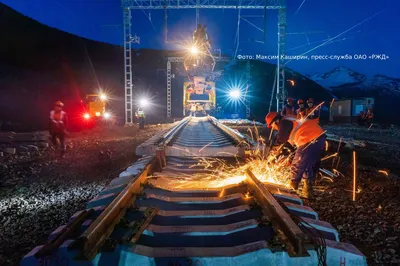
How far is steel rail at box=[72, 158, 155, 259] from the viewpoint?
2.66 metres

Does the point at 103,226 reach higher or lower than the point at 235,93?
lower

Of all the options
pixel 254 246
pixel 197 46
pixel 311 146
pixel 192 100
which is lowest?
pixel 254 246

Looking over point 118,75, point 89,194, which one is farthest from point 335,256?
point 118,75

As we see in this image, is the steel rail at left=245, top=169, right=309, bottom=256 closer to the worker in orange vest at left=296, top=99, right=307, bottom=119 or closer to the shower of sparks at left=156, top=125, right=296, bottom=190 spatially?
the shower of sparks at left=156, top=125, right=296, bottom=190

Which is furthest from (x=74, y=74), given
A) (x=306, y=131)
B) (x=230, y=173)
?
(x=306, y=131)

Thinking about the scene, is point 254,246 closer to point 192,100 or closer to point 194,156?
point 194,156

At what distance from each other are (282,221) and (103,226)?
5.52ft

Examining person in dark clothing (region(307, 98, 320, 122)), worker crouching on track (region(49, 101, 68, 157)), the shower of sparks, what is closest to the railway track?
the shower of sparks

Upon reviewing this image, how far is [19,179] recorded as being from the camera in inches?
285

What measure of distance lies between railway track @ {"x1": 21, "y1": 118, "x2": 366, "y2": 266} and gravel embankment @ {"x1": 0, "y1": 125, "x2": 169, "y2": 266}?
81cm

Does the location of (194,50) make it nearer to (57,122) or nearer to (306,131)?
(57,122)

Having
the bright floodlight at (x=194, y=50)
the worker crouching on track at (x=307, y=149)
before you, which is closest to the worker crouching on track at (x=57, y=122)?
the worker crouching on track at (x=307, y=149)

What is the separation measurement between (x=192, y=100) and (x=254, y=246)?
24738mm

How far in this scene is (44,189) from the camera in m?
6.40
